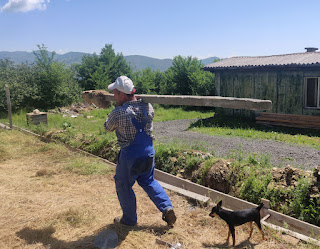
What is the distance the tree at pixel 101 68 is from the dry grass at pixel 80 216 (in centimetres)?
1610

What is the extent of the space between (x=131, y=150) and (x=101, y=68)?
69.3 ft

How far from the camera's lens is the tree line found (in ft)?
56.4

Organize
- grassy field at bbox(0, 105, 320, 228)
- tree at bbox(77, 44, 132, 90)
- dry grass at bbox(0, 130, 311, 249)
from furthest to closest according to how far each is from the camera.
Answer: tree at bbox(77, 44, 132, 90), grassy field at bbox(0, 105, 320, 228), dry grass at bbox(0, 130, 311, 249)

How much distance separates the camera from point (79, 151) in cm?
816

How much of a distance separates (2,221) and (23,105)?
14.2 m

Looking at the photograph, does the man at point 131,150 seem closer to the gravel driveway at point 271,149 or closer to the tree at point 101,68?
the gravel driveway at point 271,149

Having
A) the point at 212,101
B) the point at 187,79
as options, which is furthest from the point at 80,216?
the point at 187,79

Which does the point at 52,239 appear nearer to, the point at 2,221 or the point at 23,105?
the point at 2,221

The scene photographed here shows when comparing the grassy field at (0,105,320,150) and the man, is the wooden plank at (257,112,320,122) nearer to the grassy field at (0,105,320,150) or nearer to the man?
the grassy field at (0,105,320,150)

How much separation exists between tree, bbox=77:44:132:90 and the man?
18.8 meters

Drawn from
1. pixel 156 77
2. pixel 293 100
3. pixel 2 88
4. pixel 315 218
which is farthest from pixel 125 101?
pixel 156 77

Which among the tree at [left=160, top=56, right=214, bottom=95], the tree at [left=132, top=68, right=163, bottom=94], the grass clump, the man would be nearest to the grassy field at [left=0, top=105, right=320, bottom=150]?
the grass clump

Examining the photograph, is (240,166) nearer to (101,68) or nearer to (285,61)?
(285,61)

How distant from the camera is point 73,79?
21.3 meters
